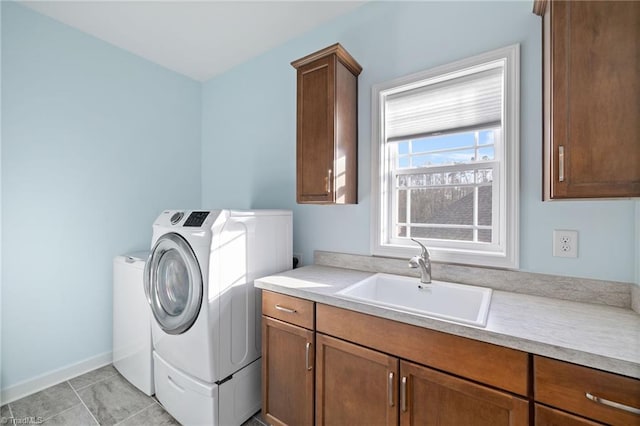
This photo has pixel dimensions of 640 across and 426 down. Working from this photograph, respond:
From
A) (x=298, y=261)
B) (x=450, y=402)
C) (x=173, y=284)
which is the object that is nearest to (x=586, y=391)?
(x=450, y=402)

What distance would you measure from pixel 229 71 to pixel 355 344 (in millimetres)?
2923

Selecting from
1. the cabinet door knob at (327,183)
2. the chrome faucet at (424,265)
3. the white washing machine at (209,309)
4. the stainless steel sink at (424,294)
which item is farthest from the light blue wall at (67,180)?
the chrome faucet at (424,265)

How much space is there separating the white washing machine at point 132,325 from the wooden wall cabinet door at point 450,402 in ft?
5.94

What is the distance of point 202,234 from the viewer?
1.58m

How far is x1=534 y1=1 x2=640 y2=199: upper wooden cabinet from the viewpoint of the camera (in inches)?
38.4

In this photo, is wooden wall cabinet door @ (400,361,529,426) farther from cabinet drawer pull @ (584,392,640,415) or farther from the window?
the window

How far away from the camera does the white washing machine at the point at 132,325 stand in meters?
2.00

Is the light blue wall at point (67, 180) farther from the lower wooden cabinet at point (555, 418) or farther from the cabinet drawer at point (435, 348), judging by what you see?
the lower wooden cabinet at point (555, 418)

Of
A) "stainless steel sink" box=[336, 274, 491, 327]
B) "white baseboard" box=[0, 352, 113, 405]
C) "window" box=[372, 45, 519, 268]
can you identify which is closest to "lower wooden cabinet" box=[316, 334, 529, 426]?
"stainless steel sink" box=[336, 274, 491, 327]

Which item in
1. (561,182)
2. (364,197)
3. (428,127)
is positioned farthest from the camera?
(364,197)

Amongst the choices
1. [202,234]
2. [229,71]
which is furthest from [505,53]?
[229,71]

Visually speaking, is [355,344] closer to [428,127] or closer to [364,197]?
[364,197]

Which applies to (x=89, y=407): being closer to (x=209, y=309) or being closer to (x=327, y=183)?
(x=209, y=309)

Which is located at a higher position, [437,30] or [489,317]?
[437,30]
